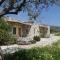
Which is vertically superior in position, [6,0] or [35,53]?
[6,0]

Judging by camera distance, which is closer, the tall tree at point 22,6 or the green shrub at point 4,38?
the tall tree at point 22,6

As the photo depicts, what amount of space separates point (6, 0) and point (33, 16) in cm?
137

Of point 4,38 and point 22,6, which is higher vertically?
point 22,6

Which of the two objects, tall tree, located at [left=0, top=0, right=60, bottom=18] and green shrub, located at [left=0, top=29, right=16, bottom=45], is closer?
tall tree, located at [left=0, top=0, right=60, bottom=18]

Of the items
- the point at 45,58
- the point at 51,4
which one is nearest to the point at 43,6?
the point at 51,4

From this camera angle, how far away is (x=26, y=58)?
14.1m

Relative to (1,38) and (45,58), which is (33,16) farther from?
(1,38)

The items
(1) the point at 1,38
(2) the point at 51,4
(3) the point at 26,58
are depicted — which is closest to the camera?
(2) the point at 51,4

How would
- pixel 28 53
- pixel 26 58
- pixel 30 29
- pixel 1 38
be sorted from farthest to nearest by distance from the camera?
pixel 30 29 < pixel 1 38 < pixel 28 53 < pixel 26 58

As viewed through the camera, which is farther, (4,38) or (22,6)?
(4,38)

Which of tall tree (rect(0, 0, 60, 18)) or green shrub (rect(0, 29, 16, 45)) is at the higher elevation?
tall tree (rect(0, 0, 60, 18))

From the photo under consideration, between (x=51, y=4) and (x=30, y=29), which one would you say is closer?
(x=51, y=4)

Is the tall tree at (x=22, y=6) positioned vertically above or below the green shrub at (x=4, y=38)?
above

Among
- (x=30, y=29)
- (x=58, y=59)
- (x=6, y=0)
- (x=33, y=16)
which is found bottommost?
(x=30, y=29)
